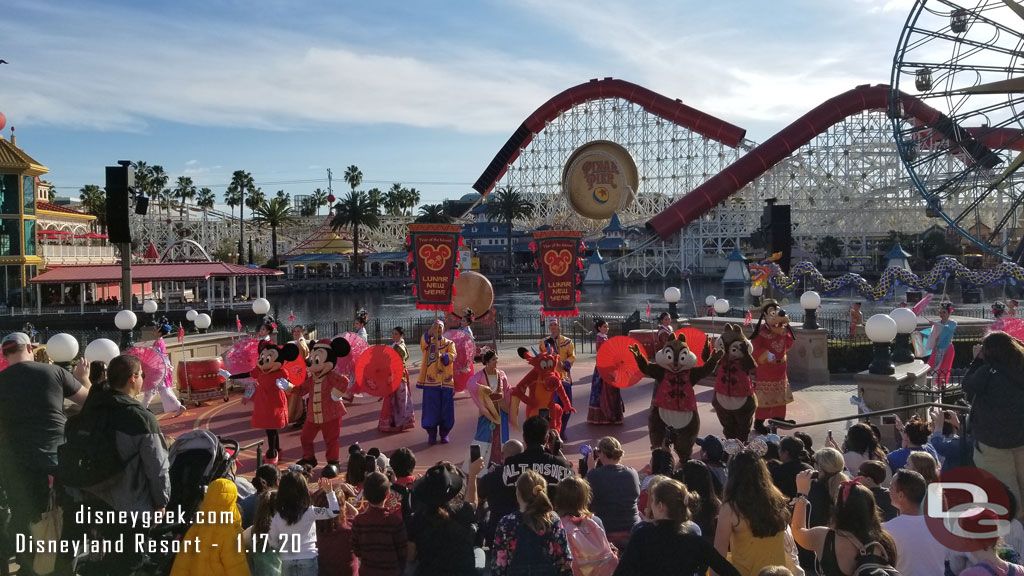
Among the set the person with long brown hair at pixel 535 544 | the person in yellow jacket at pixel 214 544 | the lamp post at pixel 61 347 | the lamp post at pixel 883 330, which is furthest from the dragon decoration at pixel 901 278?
the person in yellow jacket at pixel 214 544

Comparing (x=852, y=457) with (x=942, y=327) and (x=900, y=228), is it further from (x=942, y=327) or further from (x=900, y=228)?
(x=900, y=228)

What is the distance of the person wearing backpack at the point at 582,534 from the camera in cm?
402

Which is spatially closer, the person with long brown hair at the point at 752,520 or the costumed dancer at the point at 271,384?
the person with long brown hair at the point at 752,520

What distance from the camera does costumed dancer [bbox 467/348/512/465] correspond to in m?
8.29

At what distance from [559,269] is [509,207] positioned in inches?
2422

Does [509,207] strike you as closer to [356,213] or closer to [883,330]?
[356,213]

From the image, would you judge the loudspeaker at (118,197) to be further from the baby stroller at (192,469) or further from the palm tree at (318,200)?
the palm tree at (318,200)

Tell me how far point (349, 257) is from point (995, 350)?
72945mm

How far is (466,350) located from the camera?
1123 cm

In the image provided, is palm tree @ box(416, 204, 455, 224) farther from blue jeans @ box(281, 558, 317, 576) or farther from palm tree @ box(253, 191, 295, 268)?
blue jeans @ box(281, 558, 317, 576)

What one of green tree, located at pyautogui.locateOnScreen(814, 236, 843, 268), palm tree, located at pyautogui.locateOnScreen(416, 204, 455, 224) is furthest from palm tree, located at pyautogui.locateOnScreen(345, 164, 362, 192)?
green tree, located at pyautogui.locateOnScreen(814, 236, 843, 268)

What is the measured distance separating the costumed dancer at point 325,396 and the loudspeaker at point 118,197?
14.1ft

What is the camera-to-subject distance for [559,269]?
15.4 meters

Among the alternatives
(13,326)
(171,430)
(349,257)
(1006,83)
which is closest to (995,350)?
→ (171,430)
